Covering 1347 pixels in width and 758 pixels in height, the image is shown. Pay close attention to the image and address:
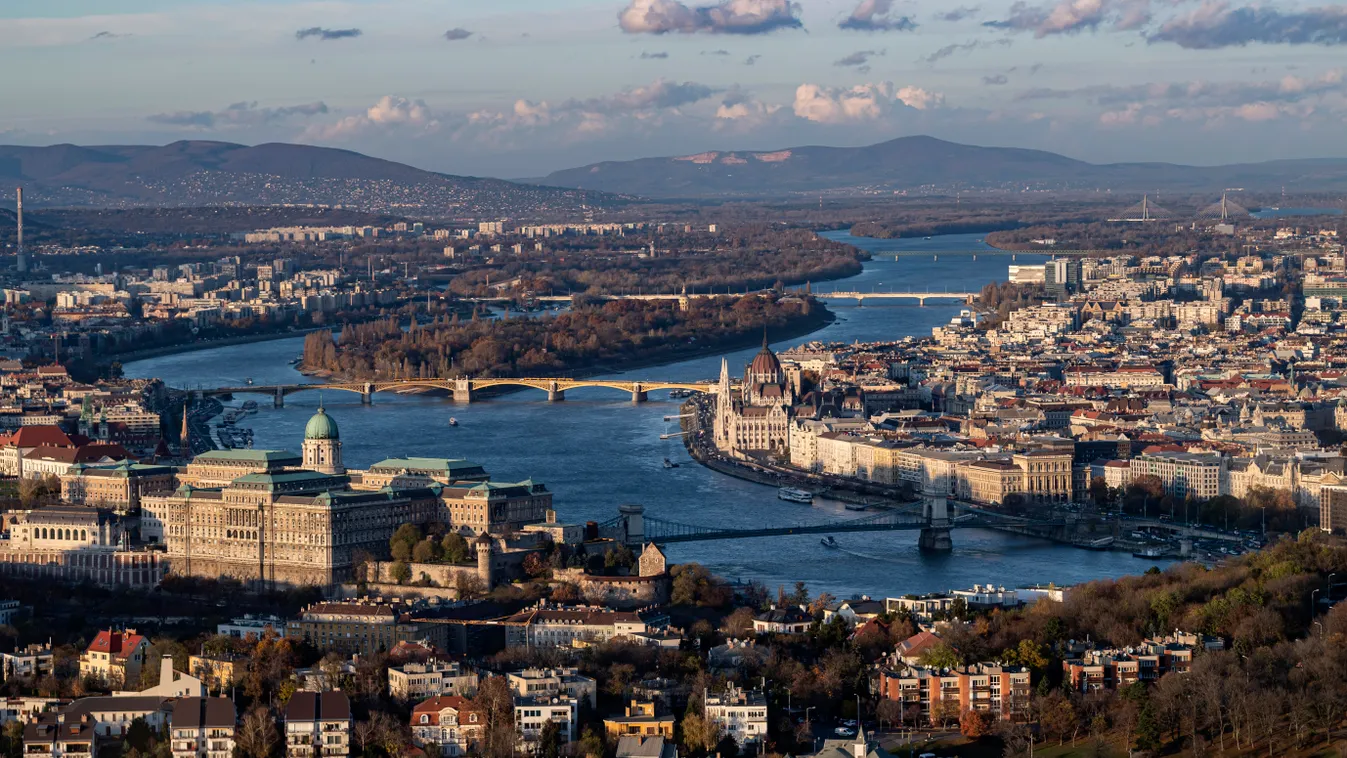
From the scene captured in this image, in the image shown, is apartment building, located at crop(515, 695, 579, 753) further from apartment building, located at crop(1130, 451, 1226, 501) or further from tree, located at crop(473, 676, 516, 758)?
apartment building, located at crop(1130, 451, 1226, 501)

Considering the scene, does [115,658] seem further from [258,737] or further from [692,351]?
[692,351]

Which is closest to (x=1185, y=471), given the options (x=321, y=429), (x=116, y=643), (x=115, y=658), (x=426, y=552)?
(x=321, y=429)

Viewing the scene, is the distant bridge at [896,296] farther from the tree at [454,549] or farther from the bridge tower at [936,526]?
the tree at [454,549]

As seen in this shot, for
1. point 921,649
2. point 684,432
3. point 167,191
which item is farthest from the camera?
point 167,191

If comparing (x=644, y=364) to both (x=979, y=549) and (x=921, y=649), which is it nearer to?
(x=979, y=549)

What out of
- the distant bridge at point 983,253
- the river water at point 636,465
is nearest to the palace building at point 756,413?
the river water at point 636,465

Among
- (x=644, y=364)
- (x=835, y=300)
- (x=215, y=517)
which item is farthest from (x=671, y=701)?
(x=835, y=300)
